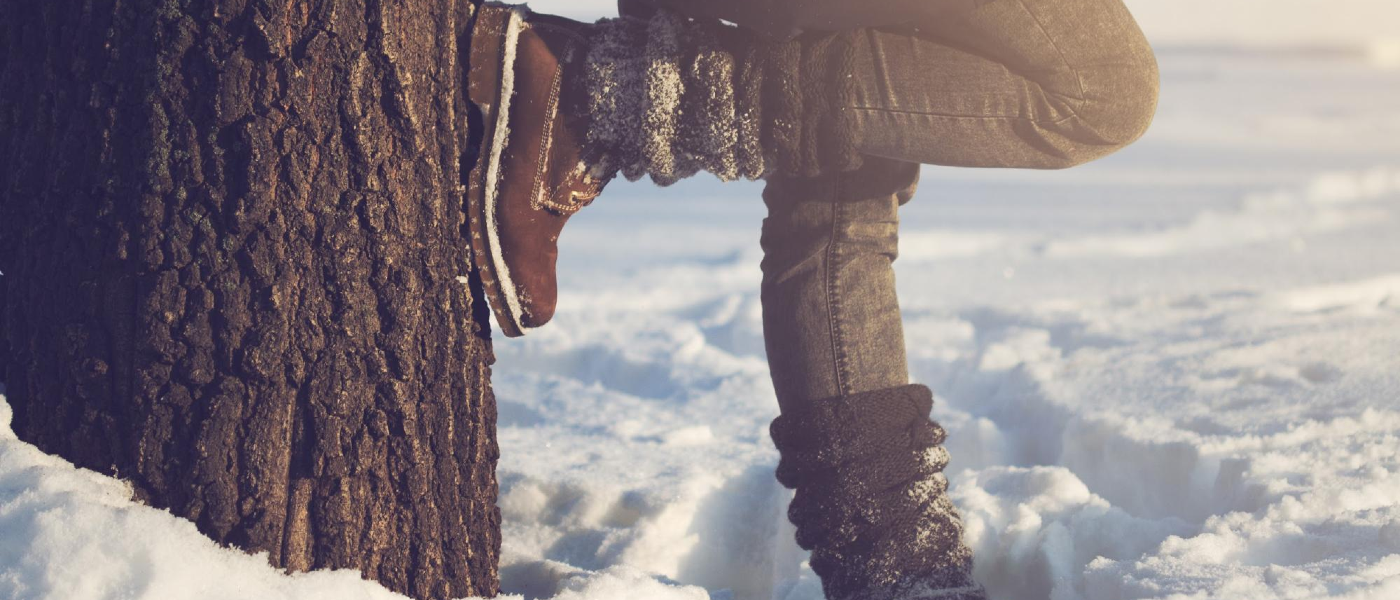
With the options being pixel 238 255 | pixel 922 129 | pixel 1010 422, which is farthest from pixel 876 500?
pixel 1010 422

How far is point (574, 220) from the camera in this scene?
160 inches

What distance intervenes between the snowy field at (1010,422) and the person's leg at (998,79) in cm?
53

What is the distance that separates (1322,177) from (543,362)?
333cm

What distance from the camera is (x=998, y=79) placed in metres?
1.33

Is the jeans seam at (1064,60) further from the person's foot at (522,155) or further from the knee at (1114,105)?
the person's foot at (522,155)

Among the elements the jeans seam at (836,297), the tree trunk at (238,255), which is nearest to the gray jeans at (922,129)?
the jeans seam at (836,297)

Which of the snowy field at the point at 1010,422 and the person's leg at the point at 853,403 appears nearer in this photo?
the snowy field at the point at 1010,422

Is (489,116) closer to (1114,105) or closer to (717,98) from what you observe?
(717,98)

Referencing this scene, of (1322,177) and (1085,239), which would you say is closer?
(1085,239)

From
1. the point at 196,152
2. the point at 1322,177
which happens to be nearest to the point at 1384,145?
the point at 1322,177

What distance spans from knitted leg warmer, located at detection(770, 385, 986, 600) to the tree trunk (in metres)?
0.46

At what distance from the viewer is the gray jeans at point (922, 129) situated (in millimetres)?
1305

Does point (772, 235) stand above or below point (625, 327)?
above

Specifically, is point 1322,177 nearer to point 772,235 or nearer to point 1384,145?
point 1384,145
